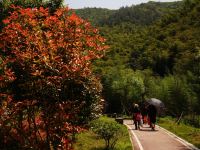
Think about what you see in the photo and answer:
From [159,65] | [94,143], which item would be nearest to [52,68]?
[94,143]

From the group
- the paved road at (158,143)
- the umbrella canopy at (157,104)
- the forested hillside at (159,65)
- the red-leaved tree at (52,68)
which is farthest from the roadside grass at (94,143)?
the umbrella canopy at (157,104)

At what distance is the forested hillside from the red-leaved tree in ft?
33.8

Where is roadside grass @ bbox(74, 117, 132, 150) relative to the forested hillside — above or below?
above

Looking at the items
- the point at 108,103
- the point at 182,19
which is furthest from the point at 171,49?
Result: the point at 108,103

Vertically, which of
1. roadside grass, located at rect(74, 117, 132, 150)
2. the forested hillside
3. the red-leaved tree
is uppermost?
the red-leaved tree

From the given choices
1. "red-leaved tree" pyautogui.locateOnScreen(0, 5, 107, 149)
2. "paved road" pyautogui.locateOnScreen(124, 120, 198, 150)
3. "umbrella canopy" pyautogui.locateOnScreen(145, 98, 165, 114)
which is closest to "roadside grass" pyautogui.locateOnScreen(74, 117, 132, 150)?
"paved road" pyautogui.locateOnScreen(124, 120, 198, 150)

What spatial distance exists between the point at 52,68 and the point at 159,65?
108116 millimetres

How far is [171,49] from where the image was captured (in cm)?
11312

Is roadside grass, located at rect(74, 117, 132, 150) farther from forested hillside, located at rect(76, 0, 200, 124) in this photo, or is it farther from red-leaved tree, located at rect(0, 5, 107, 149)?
forested hillside, located at rect(76, 0, 200, 124)

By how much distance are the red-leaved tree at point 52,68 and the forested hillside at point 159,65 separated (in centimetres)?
1031

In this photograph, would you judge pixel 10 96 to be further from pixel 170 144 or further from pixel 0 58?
pixel 170 144

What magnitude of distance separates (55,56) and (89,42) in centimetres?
123

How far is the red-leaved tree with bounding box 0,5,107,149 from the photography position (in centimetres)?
1158

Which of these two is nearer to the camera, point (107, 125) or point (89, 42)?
point (89, 42)
